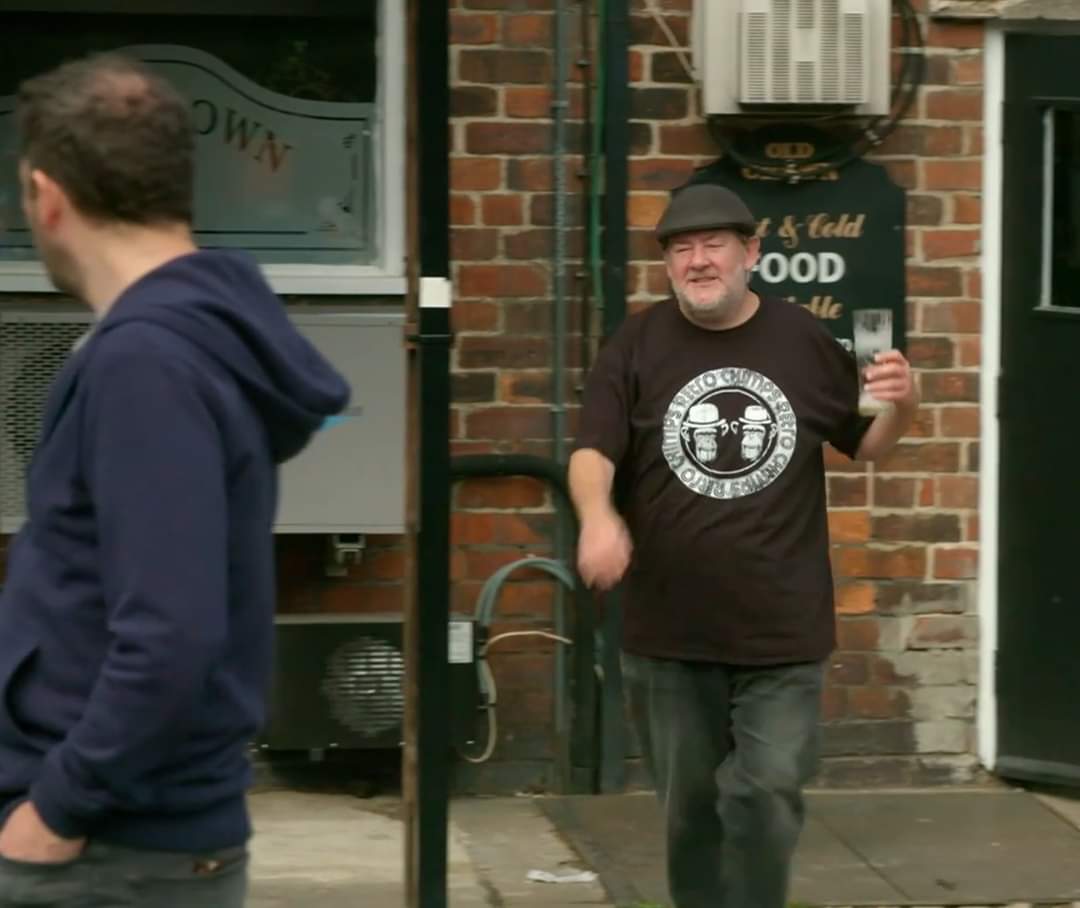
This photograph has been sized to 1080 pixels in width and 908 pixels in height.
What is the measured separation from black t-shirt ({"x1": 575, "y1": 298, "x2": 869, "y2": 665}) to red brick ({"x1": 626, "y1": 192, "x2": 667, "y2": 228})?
1568mm

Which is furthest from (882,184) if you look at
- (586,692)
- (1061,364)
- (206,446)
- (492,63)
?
(206,446)

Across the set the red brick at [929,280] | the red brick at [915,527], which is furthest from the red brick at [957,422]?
the red brick at [929,280]

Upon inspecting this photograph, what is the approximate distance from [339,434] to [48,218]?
376 centimetres

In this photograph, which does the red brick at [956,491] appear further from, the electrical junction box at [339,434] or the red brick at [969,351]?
the electrical junction box at [339,434]

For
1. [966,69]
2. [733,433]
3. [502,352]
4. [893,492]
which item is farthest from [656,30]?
[733,433]

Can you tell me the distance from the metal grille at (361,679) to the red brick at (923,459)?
1.54 metres

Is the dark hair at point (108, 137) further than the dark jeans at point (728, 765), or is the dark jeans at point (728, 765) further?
the dark jeans at point (728, 765)

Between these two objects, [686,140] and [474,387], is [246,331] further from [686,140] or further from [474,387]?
[686,140]

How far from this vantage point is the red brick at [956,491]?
252 inches

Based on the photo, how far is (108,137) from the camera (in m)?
2.45

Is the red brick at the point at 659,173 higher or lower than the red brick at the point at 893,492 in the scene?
higher

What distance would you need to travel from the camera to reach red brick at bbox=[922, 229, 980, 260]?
20.9 feet

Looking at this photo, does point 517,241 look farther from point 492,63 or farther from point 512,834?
point 512,834

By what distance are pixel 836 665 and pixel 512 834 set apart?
3.64 ft
